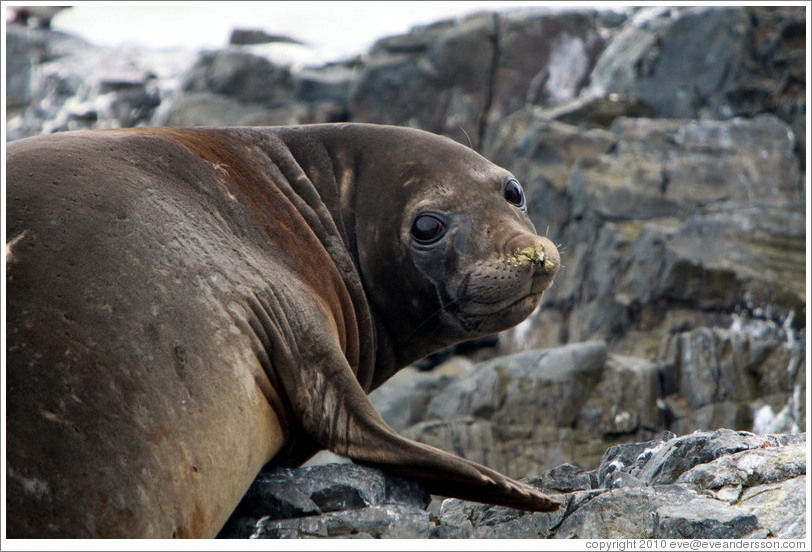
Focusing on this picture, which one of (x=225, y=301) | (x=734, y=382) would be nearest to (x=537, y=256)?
(x=225, y=301)

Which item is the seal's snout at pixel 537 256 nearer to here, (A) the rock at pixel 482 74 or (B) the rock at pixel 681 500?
(B) the rock at pixel 681 500

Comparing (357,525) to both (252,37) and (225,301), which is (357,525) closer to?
A: (225,301)

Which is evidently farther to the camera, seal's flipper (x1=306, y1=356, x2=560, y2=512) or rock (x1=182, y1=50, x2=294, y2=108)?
rock (x1=182, y1=50, x2=294, y2=108)

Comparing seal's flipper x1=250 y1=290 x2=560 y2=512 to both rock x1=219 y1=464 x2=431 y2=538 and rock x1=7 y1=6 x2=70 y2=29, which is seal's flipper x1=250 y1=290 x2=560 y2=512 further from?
rock x1=7 y1=6 x2=70 y2=29

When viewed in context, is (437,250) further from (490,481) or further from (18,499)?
(18,499)

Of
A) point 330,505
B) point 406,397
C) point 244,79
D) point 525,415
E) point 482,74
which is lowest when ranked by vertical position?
point 406,397

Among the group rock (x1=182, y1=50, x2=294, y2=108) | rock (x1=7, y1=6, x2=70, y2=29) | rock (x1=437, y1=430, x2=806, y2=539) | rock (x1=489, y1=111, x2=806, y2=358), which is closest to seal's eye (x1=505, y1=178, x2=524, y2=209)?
rock (x1=437, y1=430, x2=806, y2=539)

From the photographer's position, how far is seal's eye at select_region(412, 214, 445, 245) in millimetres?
4715

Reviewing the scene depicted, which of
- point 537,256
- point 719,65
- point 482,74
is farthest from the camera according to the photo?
point 482,74

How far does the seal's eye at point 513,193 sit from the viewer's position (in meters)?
5.01

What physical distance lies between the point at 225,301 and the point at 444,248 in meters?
1.40

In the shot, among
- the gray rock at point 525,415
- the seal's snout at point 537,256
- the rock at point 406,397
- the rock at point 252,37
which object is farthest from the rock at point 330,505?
the rock at point 252,37

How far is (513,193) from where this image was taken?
16.5 ft

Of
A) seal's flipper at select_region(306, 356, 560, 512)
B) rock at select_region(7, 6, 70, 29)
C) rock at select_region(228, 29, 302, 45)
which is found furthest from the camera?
rock at select_region(228, 29, 302, 45)
